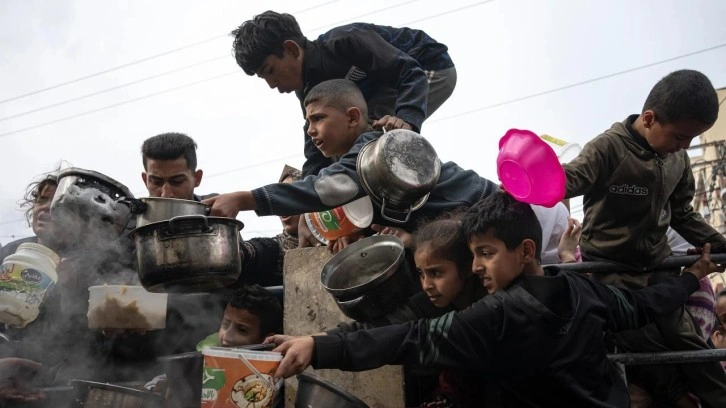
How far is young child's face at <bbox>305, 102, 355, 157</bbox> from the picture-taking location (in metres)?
3.99

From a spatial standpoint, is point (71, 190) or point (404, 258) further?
point (71, 190)

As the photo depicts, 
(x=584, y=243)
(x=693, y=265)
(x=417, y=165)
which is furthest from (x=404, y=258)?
(x=693, y=265)

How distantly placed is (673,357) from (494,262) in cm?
82

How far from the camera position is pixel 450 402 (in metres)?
3.12

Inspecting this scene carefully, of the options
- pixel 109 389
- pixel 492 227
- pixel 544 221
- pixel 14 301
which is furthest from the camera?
pixel 544 221

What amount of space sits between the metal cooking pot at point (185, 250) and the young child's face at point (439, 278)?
2.74 feet

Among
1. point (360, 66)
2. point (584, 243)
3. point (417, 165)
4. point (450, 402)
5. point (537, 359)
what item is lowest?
point (450, 402)

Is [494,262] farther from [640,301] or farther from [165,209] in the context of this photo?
[165,209]

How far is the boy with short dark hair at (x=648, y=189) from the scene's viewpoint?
329 cm

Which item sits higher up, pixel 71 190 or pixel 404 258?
pixel 71 190

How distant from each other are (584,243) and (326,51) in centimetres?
185

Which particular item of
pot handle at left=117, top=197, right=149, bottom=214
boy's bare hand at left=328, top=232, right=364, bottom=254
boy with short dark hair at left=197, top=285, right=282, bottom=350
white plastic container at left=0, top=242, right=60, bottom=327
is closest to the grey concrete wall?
boy's bare hand at left=328, top=232, right=364, bottom=254

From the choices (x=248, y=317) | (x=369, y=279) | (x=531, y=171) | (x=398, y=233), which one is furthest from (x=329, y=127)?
(x=531, y=171)

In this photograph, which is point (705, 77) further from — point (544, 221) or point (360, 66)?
point (360, 66)
